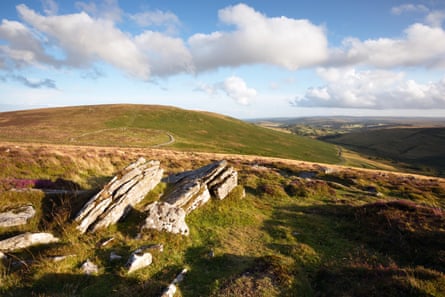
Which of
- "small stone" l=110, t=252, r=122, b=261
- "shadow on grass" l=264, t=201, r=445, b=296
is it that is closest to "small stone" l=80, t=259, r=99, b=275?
"small stone" l=110, t=252, r=122, b=261

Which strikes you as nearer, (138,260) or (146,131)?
(138,260)

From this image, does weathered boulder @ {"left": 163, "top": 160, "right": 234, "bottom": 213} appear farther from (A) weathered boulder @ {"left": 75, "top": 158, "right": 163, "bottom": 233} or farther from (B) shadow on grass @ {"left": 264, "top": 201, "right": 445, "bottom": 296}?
(B) shadow on grass @ {"left": 264, "top": 201, "right": 445, "bottom": 296}

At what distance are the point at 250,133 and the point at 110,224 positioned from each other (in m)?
129

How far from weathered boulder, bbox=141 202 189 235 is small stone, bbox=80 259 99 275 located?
3.27 metres

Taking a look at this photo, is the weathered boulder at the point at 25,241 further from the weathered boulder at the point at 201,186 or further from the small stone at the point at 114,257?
the weathered boulder at the point at 201,186

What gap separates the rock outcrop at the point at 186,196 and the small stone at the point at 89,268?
3332 mm

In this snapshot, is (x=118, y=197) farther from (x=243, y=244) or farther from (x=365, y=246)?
(x=365, y=246)

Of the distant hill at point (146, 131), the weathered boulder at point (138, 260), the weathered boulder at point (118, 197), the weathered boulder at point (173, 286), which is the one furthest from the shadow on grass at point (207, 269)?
the distant hill at point (146, 131)

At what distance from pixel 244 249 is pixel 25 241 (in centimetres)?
1114

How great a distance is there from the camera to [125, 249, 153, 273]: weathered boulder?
31.7ft

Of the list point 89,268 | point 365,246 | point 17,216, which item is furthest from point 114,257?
point 365,246

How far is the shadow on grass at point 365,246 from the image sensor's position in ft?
29.9

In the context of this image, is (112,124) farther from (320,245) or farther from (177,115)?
(320,245)

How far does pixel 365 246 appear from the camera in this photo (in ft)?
46.3
